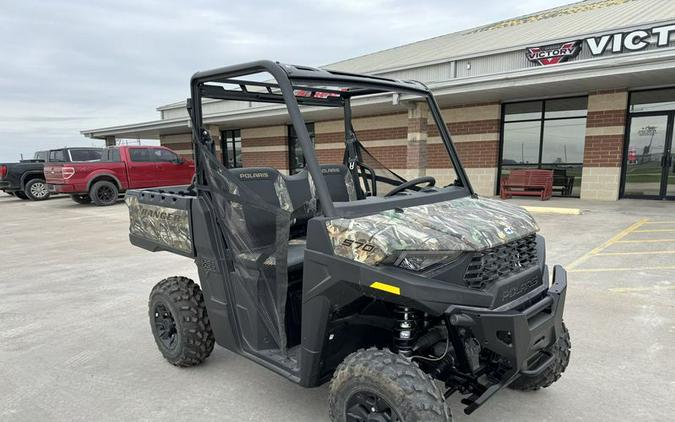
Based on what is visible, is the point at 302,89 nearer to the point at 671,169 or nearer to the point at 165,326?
the point at 165,326

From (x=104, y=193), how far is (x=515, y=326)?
1539 centimetres

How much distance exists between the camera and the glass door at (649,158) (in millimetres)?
11727

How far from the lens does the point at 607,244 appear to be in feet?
22.6

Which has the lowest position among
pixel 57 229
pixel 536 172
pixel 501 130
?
pixel 57 229

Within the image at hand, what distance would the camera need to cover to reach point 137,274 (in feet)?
19.8

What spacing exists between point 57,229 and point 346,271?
1055 cm

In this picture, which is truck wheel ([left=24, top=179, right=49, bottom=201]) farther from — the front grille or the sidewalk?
the front grille

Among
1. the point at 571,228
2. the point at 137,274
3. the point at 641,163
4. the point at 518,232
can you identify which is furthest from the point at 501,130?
the point at 518,232

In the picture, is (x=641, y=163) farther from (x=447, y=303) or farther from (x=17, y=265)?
(x=17, y=265)

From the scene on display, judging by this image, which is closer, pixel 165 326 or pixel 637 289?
pixel 165 326

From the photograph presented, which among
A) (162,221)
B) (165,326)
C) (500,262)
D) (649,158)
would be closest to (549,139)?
(649,158)

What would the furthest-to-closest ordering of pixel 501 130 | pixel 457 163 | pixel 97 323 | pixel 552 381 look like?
pixel 501 130 → pixel 97 323 → pixel 457 163 → pixel 552 381

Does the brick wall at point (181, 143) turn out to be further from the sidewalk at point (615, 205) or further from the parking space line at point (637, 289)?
the parking space line at point (637, 289)

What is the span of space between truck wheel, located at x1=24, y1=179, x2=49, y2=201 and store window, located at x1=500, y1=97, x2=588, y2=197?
57.7ft
